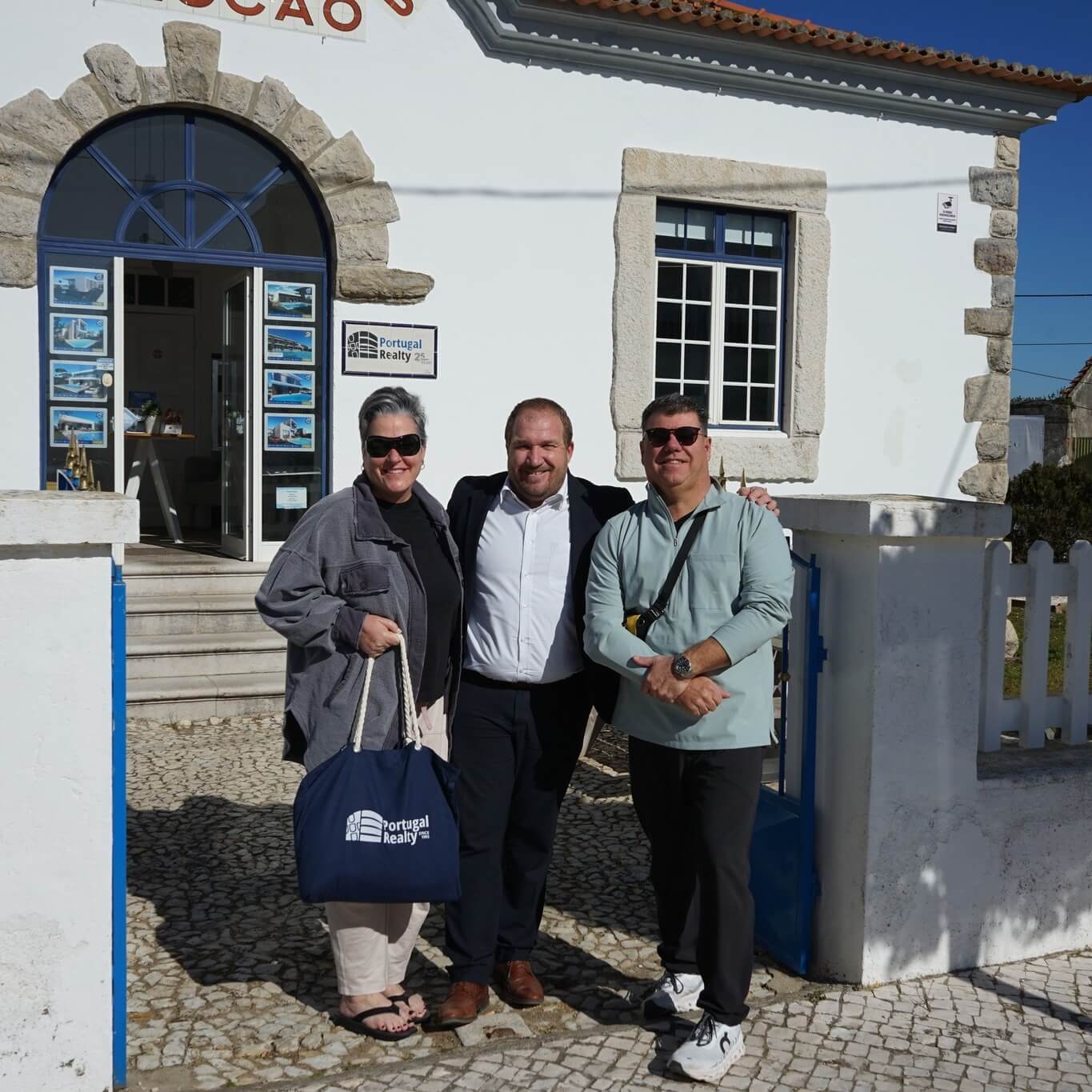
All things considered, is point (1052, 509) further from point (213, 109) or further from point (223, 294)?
point (213, 109)

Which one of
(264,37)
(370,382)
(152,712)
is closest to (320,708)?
(152,712)

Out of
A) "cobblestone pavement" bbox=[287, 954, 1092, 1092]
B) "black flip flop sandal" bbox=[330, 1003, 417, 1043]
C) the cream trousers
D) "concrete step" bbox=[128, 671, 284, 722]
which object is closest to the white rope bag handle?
the cream trousers

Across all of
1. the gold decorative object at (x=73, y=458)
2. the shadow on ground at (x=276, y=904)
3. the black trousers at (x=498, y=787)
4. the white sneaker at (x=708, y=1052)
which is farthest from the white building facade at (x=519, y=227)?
the white sneaker at (x=708, y=1052)

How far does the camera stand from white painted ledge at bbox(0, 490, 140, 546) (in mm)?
2523

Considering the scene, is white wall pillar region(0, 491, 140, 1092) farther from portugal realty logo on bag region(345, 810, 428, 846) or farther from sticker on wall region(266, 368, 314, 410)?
sticker on wall region(266, 368, 314, 410)

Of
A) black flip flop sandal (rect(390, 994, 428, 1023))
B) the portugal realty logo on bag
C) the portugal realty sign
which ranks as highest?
the portugal realty sign

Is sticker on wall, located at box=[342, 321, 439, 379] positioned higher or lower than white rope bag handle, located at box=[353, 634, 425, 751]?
higher

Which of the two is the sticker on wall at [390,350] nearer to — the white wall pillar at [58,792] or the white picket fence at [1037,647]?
the white picket fence at [1037,647]

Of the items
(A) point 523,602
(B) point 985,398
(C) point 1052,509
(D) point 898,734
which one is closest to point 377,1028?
(A) point 523,602

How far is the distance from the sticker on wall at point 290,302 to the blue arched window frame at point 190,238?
9cm

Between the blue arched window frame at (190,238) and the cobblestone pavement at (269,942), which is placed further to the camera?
the blue arched window frame at (190,238)

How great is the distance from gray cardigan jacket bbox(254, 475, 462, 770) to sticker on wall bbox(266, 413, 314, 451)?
16.3 feet

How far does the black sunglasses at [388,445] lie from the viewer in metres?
3.13

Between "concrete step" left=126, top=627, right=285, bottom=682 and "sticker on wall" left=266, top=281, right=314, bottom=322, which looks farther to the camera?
"sticker on wall" left=266, top=281, right=314, bottom=322
